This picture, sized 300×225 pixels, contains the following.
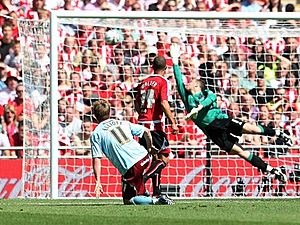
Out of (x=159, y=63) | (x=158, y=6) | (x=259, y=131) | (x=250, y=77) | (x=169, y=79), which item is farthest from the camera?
(x=158, y=6)

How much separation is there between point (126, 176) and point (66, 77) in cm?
535

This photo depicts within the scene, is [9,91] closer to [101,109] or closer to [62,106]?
[62,106]

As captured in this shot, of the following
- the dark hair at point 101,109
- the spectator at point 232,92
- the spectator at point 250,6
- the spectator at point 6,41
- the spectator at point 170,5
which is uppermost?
the spectator at point 170,5

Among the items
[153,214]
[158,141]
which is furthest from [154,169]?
[153,214]

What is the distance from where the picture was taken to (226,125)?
15.6 meters

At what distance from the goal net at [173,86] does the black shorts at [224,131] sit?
1598mm

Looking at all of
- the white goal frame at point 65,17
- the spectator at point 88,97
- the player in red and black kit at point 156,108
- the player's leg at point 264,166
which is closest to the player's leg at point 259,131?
the player's leg at point 264,166

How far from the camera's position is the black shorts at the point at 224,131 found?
1561 cm

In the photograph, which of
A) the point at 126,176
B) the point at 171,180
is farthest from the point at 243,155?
the point at 126,176

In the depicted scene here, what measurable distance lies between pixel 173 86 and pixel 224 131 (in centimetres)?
290

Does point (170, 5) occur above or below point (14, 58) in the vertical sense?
above

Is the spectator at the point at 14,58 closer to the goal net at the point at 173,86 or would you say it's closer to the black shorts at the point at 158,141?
the goal net at the point at 173,86

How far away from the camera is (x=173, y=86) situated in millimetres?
18312

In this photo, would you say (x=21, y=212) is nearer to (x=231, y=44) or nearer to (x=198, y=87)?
(x=198, y=87)
